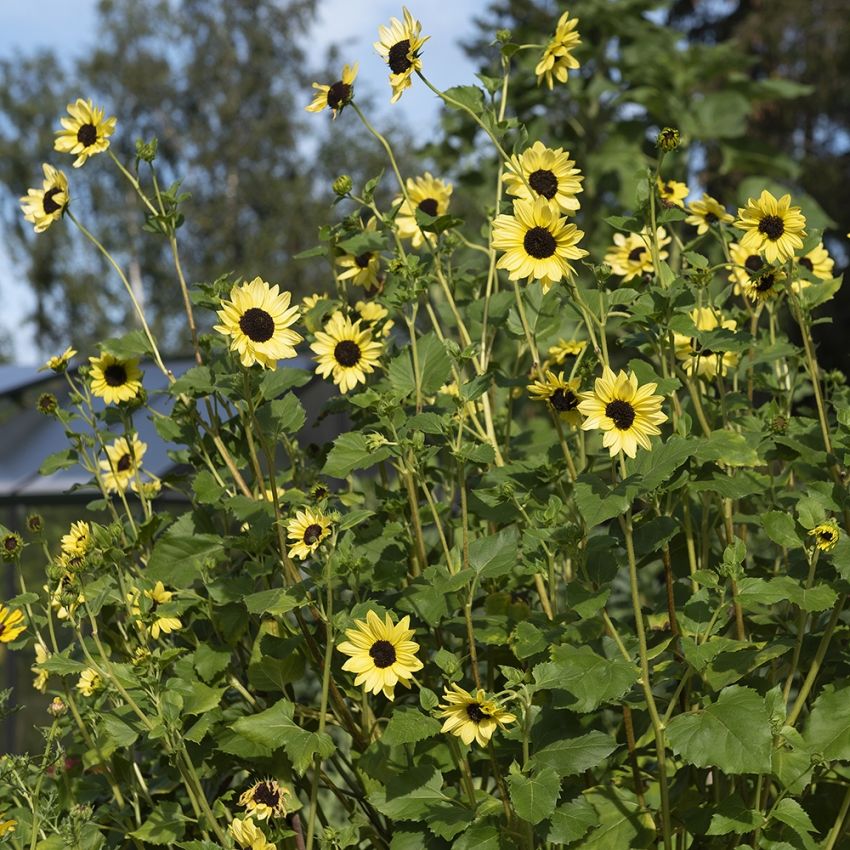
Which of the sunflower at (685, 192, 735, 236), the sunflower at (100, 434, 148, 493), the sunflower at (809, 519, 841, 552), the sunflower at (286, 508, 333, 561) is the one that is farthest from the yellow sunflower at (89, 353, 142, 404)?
the sunflower at (809, 519, 841, 552)

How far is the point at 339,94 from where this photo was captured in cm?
191

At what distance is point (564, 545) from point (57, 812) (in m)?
1.00

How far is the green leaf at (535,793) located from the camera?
58.3 inches

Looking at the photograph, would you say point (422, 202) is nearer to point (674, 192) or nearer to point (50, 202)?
point (674, 192)

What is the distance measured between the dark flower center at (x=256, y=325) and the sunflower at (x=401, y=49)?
0.41 metres

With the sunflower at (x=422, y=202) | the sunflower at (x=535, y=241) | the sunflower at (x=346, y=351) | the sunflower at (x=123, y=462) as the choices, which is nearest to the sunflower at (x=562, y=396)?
the sunflower at (x=535, y=241)

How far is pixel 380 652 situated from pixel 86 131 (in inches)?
44.6

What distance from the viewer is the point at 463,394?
1.81m

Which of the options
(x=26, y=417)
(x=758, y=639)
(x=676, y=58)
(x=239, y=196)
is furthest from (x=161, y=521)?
(x=239, y=196)

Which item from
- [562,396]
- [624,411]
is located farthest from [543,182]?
[624,411]

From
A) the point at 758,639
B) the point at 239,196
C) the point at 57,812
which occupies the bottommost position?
the point at 758,639

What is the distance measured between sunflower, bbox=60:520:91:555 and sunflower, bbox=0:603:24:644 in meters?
0.14

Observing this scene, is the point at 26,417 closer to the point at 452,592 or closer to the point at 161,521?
the point at 161,521

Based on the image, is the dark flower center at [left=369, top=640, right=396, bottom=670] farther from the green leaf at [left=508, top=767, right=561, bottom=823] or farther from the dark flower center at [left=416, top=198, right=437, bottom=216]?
the dark flower center at [left=416, top=198, right=437, bottom=216]
